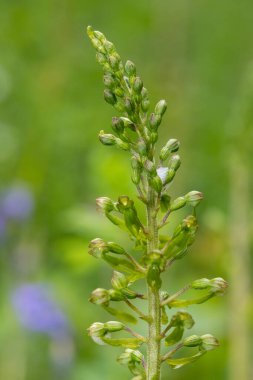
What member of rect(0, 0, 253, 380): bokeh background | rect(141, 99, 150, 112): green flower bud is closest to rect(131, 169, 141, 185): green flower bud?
rect(141, 99, 150, 112): green flower bud

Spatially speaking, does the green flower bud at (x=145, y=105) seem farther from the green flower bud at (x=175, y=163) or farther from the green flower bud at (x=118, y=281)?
the green flower bud at (x=118, y=281)

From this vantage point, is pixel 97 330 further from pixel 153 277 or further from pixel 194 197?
pixel 194 197

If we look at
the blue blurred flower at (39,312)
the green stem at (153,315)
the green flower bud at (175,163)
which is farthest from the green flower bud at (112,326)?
the blue blurred flower at (39,312)

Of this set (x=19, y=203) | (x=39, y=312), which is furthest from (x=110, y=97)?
(x=19, y=203)

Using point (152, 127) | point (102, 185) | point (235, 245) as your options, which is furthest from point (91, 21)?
point (152, 127)

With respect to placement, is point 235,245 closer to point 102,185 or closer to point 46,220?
point 102,185
